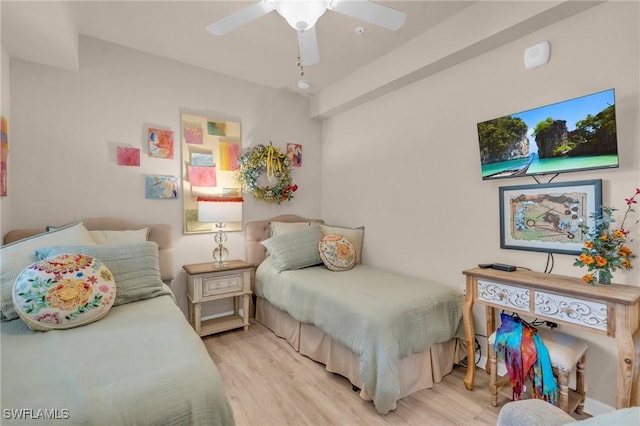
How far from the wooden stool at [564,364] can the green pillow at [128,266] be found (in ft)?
7.25

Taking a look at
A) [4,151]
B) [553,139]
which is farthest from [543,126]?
[4,151]

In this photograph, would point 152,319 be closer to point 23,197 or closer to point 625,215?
point 23,197

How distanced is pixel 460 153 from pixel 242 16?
185cm

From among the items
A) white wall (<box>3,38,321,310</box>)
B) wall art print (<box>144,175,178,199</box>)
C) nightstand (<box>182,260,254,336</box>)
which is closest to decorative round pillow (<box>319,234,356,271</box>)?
nightstand (<box>182,260,254,336</box>)

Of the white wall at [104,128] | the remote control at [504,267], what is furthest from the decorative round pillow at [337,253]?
the remote control at [504,267]

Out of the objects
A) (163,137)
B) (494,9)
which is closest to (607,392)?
(494,9)

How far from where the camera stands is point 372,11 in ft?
5.25

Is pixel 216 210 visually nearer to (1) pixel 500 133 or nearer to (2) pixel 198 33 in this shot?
(2) pixel 198 33

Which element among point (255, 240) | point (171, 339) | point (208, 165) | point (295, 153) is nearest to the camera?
point (171, 339)

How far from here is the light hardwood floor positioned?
5.74ft

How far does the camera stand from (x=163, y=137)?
2.85 m

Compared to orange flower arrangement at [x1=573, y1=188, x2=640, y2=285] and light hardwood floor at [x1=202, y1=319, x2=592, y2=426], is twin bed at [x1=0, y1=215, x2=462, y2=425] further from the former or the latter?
orange flower arrangement at [x1=573, y1=188, x2=640, y2=285]

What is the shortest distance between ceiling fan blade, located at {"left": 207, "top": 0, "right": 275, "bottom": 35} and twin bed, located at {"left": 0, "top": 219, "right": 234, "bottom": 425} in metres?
1.64

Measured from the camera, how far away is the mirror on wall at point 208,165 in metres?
2.97
